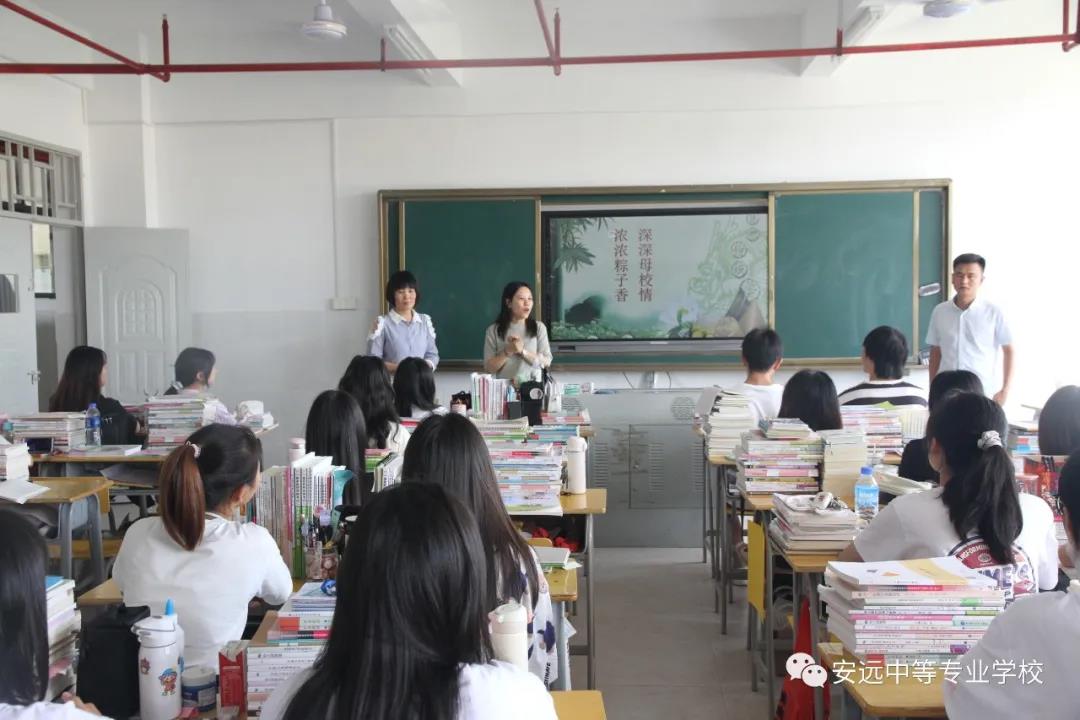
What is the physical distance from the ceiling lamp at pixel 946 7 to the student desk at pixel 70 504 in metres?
4.64

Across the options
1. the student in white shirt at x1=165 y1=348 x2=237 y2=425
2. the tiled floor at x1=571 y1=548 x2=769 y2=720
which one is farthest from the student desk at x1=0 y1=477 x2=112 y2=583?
the tiled floor at x1=571 y1=548 x2=769 y2=720

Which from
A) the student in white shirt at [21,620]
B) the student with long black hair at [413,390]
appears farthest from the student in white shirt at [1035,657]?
the student with long black hair at [413,390]

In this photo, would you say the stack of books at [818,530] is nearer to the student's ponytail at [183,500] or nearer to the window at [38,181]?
the student's ponytail at [183,500]

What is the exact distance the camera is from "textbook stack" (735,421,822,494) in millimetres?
3668

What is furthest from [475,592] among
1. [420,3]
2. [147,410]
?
[420,3]

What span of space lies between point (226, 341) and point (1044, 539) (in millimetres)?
5917

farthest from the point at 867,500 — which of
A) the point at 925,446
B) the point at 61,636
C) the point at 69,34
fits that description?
the point at 69,34

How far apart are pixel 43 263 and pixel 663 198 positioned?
4.93 meters

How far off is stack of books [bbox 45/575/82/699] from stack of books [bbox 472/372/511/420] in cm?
310

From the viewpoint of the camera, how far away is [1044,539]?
8.14ft

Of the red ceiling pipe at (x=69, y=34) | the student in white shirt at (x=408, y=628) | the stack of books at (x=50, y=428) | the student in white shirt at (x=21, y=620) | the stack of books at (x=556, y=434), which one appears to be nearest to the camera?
the student in white shirt at (x=408, y=628)

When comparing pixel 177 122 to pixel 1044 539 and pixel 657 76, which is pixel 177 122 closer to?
pixel 657 76

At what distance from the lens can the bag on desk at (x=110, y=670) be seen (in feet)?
5.88

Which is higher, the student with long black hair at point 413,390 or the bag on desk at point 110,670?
the student with long black hair at point 413,390
